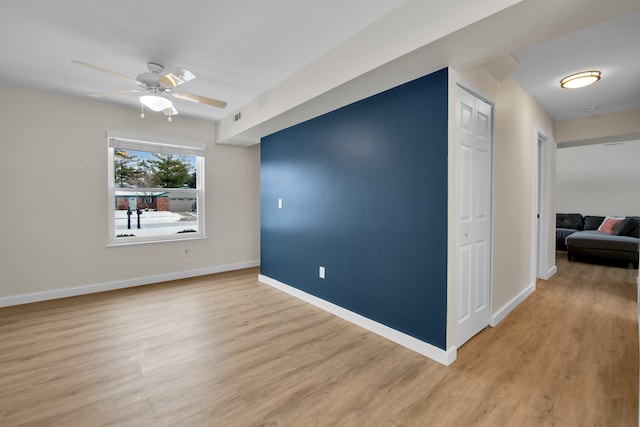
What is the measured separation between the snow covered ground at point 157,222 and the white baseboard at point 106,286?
0.69m

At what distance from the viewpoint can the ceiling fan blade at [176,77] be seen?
91.4 inches

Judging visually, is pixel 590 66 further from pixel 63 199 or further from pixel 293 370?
pixel 63 199

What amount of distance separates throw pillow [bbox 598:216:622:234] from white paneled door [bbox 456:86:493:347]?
542 cm

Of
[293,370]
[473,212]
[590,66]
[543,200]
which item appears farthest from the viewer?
[543,200]

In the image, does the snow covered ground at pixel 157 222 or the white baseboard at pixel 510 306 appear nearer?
the white baseboard at pixel 510 306

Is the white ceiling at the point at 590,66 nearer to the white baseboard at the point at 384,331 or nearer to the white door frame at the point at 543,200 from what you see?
the white door frame at the point at 543,200

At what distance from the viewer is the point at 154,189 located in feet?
14.1

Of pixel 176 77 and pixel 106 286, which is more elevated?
pixel 176 77

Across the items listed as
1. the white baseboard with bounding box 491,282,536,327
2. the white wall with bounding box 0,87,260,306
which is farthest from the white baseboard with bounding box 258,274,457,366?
the white wall with bounding box 0,87,260,306

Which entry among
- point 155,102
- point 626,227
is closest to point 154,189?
point 155,102

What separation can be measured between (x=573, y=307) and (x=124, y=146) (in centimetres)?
612

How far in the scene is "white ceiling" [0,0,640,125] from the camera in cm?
197

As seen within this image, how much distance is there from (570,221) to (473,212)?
651cm

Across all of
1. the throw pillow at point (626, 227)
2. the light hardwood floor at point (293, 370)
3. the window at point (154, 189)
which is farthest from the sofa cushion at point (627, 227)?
the window at point (154, 189)
